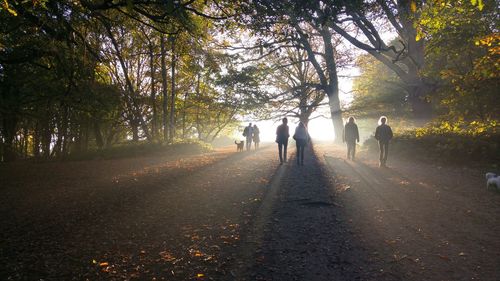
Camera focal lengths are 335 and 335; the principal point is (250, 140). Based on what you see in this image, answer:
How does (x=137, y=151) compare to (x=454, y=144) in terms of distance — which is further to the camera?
(x=137, y=151)

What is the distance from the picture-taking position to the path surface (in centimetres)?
410

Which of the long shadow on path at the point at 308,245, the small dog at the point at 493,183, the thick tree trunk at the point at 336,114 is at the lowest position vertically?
the long shadow on path at the point at 308,245

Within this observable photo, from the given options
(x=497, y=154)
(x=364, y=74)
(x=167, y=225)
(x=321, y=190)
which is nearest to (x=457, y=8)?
(x=497, y=154)

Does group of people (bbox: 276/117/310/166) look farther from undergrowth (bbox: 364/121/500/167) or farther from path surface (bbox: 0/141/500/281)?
undergrowth (bbox: 364/121/500/167)

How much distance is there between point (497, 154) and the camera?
11.1 m

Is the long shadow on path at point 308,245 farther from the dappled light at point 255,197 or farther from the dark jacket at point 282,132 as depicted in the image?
the dark jacket at point 282,132

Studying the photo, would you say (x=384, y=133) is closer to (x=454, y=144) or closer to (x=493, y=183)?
(x=454, y=144)

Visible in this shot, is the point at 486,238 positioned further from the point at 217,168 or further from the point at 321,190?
the point at 217,168

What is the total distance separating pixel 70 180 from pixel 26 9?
568 cm

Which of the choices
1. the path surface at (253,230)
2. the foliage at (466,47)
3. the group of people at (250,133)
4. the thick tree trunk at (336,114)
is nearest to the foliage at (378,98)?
the thick tree trunk at (336,114)

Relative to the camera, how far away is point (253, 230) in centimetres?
552

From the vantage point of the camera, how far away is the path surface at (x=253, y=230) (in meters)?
4.10

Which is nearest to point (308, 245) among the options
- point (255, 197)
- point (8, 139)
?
point (255, 197)

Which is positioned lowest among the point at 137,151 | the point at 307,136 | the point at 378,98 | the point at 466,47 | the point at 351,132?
the point at 137,151
